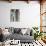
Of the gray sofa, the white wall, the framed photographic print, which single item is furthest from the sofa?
the framed photographic print

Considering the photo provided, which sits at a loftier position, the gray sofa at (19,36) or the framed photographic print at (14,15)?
the framed photographic print at (14,15)

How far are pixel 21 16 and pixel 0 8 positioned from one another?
751mm

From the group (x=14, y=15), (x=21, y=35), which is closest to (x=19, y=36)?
(x=21, y=35)

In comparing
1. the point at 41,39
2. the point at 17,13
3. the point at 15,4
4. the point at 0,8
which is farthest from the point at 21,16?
the point at 41,39

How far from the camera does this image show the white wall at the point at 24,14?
413 cm

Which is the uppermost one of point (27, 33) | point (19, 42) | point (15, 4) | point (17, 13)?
point (15, 4)

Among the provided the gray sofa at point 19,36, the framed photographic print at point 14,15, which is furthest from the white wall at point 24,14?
the gray sofa at point 19,36

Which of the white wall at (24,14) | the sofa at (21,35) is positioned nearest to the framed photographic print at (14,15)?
the white wall at (24,14)

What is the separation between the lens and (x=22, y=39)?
409 cm

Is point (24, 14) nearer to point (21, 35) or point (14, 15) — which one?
point (14, 15)

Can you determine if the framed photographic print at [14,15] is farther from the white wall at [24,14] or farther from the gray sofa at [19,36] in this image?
the gray sofa at [19,36]

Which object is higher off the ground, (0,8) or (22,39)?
(0,8)

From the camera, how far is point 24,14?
13.6 feet

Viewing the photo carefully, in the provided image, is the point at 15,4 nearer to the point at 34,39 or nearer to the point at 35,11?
the point at 35,11
